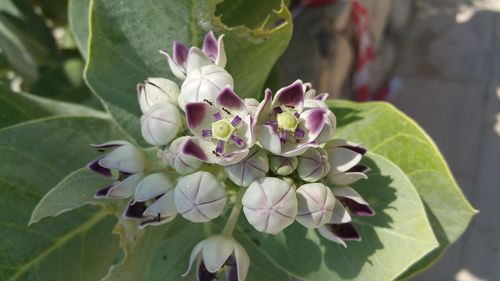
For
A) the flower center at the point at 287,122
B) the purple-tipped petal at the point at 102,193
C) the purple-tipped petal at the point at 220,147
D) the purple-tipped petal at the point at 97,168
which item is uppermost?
the flower center at the point at 287,122

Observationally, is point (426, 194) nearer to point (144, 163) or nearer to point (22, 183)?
point (144, 163)

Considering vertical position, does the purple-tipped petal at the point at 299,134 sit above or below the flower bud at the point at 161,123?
above

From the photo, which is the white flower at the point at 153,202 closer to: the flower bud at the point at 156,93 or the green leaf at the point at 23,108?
the flower bud at the point at 156,93

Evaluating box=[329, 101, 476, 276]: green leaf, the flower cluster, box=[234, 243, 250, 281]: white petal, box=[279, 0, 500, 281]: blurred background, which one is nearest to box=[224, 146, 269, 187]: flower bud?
the flower cluster

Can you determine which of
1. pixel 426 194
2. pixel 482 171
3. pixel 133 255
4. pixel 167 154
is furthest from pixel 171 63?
pixel 482 171

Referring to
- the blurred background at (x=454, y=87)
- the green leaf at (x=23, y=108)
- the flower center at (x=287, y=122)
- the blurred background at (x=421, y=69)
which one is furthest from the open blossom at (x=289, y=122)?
the blurred background at (x=454, y=87)

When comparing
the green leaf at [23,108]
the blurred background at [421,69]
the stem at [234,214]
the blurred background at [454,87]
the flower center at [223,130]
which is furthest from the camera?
the blurred background at [454,87]

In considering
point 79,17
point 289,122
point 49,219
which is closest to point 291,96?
point 289,122

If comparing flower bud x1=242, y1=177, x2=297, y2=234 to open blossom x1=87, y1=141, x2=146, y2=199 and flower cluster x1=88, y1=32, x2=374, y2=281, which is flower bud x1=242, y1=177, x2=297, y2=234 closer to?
flower cluster x1=88, y1=32, x2=374, y2=281

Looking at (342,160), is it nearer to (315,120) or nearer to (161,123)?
(315,120)
